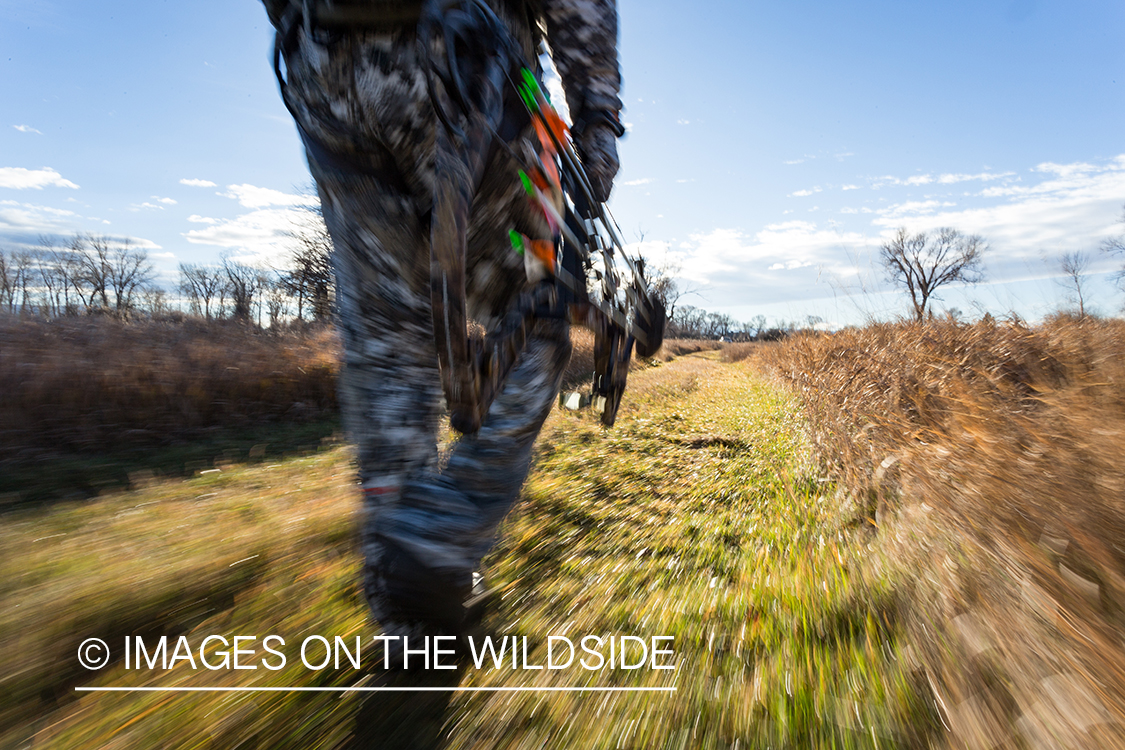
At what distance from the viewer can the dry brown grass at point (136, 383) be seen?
5.24m

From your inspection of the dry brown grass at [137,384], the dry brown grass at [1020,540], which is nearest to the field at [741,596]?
the dry brown grass at [1020,540]

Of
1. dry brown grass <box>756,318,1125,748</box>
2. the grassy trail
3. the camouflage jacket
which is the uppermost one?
the camouflage jacket

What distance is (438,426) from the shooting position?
4.12 feet

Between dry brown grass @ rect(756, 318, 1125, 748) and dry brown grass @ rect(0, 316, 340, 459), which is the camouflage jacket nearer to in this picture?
dry brown grass @ rect(756, 318, 1125, 748)

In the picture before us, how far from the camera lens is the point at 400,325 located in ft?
A: 3.91

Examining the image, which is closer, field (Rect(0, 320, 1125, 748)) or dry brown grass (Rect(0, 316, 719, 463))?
field (Rect(0, 320, 1125, 748))

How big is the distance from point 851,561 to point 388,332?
2.13m

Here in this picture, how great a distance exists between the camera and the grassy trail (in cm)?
126

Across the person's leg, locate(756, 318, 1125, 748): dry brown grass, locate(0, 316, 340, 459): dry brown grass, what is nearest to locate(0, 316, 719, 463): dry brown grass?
locate(0, 316, 340, 459): dry brown grass

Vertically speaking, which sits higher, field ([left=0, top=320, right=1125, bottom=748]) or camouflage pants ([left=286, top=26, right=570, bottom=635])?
Result: camouflage pants ([left=286, top=26, right=570, bottom=635])

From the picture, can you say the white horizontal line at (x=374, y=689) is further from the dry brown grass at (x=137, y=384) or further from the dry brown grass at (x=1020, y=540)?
the dry brown grass at (x=137, y=384)

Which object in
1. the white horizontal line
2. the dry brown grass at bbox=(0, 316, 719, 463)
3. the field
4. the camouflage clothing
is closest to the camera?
the camouflage clothing

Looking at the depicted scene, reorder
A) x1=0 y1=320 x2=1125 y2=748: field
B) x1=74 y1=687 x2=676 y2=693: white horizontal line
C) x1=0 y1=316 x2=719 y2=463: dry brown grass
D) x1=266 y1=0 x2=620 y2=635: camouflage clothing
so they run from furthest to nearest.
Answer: x1=0 y1=316 x2=719 y2=463: dry brown grass, x1=74 y1=687 x2=676 y2=693: white horizontal line, x1=0 y1=320 x2=1125 y2=748: field, x1=266 y1=0 x2=620 y2=635: camouflage clothing

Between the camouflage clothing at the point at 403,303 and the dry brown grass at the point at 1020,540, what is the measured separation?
130 centimetres
